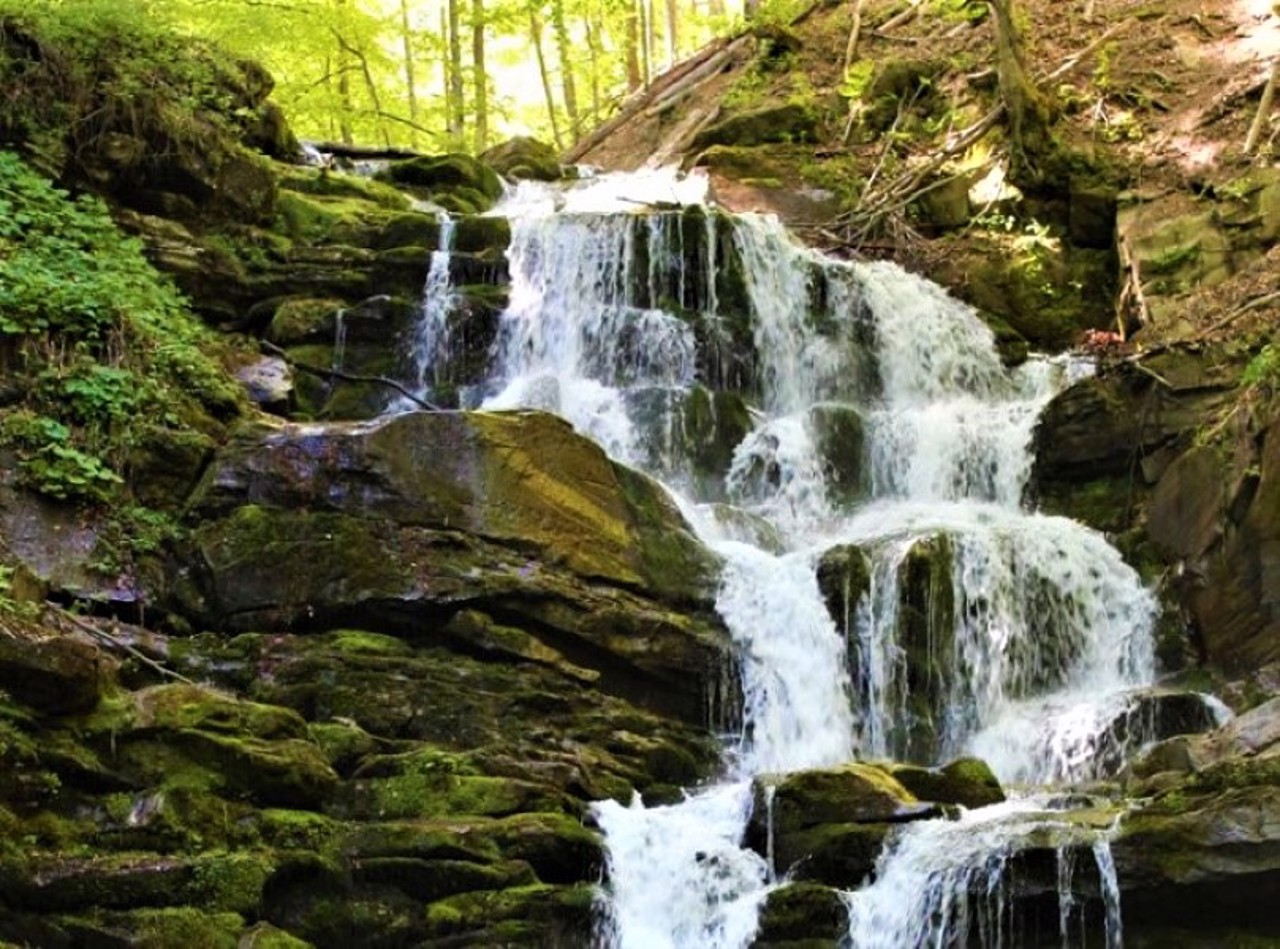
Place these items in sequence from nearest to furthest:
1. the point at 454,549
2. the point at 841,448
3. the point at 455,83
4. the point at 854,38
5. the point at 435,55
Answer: the point at 454,549 → the point at 841,448 → the point at 854,38 → the point at 455,83 → the point at 435,55

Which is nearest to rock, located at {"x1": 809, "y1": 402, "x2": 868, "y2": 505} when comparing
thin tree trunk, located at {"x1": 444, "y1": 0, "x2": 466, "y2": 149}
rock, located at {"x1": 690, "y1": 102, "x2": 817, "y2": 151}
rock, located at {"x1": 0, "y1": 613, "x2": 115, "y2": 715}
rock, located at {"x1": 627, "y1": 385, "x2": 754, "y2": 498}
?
rock, located at {"x1": 627, "y1": 385, "x2": 754, "y2": 498}

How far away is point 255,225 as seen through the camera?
14750mm

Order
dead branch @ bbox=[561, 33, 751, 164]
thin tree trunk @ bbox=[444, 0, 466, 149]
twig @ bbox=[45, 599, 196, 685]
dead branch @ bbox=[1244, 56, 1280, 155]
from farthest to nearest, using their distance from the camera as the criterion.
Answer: dead branch @ bbox=[561, 33, 751, 164] → thin tree trunk @ bbox=[444, 0, 466, 149] → dead branch @ bbox=[1244, 56, 1280, 155] → twig @ bbox=[45, 599, 196, 685]

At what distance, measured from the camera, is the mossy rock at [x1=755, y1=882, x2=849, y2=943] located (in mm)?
7379

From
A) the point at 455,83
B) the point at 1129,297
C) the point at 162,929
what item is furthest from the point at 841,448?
the point at 455,83

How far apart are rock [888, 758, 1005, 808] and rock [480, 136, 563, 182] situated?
13489mm

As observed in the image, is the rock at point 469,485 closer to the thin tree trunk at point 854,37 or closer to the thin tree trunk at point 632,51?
the thin tree trunk at point 854,37

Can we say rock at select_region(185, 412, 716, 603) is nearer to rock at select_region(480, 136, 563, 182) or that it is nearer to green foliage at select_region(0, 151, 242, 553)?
green foliage at select_region(0, 151, 242, 553)

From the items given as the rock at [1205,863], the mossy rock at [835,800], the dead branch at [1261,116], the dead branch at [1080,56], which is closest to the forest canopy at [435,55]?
the dead branch at [1080,56]

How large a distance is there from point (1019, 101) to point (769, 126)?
4394 millimetres

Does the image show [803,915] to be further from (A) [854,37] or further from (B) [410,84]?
(B) [410,84]

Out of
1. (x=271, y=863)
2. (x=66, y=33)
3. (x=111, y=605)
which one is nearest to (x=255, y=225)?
(x=66, y=33)

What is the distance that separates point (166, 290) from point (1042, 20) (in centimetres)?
1498

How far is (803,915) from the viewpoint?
743 cm
